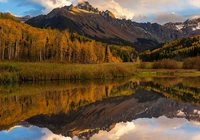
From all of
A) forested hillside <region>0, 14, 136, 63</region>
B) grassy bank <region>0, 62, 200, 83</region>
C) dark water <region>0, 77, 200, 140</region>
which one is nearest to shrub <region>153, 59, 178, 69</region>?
forested hillside <region>0, 14, 136, 63</region>

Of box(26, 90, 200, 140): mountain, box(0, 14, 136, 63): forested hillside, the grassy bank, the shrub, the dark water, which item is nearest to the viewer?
the dark water

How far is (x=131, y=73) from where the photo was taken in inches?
3305

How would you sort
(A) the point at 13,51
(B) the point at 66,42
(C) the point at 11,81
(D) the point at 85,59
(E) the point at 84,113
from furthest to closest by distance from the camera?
(D) the point at 85,59 → (B) the point at 66,42 → (A) the point at 13,51 → (C) the point at 11,81 → (E) the point at 84,113

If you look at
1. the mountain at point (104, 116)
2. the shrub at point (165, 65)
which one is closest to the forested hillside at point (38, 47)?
Answer: the shrub at point (165, 65)

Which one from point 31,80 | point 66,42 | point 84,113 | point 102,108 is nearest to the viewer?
point 84,113

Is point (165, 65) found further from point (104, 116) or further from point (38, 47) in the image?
point (104, 116)

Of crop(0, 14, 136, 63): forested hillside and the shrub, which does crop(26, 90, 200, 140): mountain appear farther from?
the shrub

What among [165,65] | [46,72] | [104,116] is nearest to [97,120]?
[104,116]

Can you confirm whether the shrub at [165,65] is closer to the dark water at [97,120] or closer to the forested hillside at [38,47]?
the forested hillside at [38,47]

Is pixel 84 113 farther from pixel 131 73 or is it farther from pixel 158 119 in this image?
pixel 131 73

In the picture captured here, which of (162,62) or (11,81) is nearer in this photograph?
(11,81)

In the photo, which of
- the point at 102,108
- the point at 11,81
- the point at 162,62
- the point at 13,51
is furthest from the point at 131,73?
the point at 102,108

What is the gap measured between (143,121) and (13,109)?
12.9 metres

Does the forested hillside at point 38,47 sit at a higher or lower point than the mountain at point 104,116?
higher
